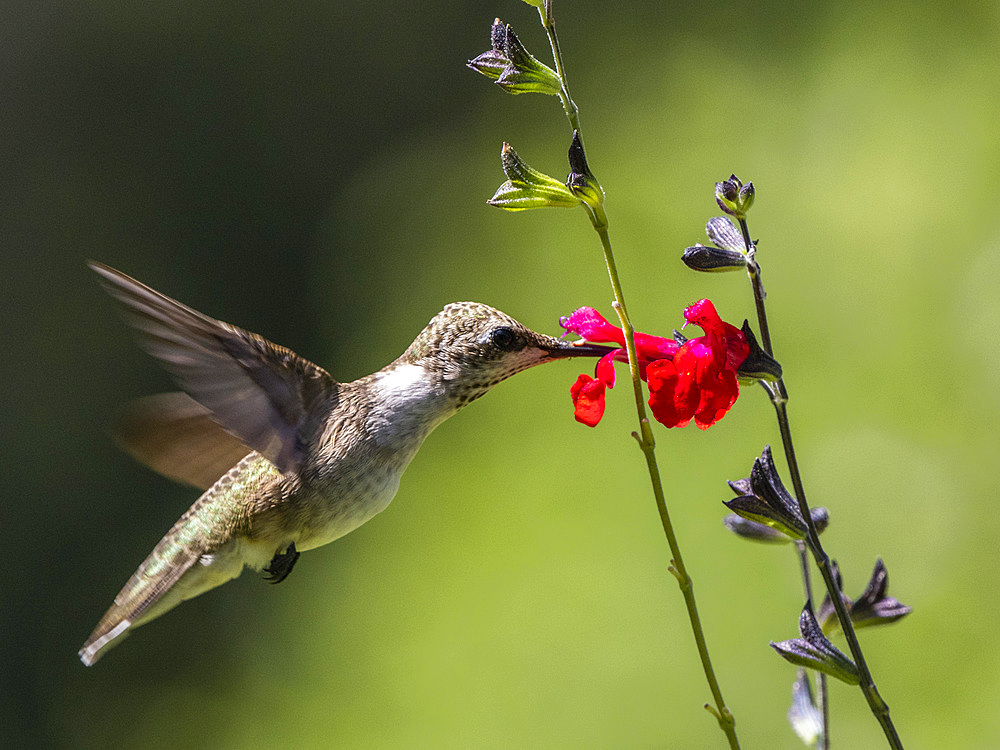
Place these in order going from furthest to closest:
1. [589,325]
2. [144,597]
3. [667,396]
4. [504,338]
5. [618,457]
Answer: [618,457] < [144,597] < [504,338] < [589,325] < [667,396]

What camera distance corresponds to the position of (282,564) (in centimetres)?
123

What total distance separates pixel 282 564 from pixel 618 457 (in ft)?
3.97

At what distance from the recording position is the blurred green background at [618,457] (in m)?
2.07

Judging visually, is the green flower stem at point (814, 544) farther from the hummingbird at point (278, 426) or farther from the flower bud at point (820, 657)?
the hummingbird at point (278, 426)

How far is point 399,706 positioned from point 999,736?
4.31ft

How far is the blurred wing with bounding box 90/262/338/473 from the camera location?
1.00 meters

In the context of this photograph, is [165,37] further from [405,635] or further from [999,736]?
[999,736]

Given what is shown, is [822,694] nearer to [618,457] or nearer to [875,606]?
[875,606]

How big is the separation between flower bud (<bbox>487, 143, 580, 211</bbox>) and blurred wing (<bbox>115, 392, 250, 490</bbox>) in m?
0.49

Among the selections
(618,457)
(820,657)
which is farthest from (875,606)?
(618,457)

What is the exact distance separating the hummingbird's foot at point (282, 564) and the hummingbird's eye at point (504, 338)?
361 mm

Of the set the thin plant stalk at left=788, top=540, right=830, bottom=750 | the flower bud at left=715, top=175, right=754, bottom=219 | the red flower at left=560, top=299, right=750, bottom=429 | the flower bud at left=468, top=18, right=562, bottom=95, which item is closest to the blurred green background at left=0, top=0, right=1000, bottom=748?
the thin plant stalk at left=788, top=540, right=830, bottom=750

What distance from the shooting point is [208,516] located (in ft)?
4.23

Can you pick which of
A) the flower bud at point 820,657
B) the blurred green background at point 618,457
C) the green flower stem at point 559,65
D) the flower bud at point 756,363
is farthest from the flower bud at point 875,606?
the blurred green background at point 618,457
